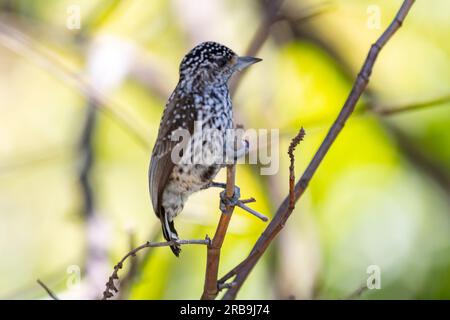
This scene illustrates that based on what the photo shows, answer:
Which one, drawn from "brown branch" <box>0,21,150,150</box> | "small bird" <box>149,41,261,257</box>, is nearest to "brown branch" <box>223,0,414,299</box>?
"small bird" <box>149,41,261,257</box>

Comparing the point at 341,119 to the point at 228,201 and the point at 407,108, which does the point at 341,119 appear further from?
the point at 407,108

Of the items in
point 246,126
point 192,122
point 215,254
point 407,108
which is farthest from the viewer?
point 246,126

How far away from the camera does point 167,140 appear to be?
2568 millimetres

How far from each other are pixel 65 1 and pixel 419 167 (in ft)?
7.65

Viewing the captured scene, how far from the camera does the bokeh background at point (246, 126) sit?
395cm

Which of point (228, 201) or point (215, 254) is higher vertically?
point (228, 201)

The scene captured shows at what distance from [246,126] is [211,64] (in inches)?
51.8

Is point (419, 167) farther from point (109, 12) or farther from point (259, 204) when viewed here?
point (109, 12)

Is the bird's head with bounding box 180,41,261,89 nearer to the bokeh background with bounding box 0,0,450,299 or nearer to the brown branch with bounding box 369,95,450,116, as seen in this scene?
the brown branch with bounding box 369,95,450,116

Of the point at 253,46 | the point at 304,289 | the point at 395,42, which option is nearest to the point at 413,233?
the point at 304,289

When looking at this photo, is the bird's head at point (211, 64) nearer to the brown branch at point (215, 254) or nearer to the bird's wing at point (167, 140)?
the bird's wing at point (167, 140)

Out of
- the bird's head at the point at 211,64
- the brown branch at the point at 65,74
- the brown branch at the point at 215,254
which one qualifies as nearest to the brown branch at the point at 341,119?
the brown branch at the point at 215,254

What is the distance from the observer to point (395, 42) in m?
4.23

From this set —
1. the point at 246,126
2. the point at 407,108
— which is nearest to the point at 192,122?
the point at 407,108
